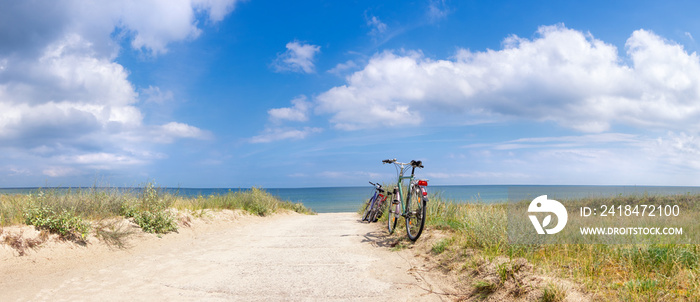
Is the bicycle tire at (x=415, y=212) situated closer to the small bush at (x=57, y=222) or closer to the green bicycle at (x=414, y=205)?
the green bicycle at (x=414, y=205)

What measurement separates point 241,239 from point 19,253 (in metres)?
4.23

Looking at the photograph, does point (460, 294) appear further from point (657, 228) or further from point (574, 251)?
point (657, 228)

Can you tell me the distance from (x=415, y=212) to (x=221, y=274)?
150 inches

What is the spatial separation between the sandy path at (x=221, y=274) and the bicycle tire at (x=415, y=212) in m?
0.70

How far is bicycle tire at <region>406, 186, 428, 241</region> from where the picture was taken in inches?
293

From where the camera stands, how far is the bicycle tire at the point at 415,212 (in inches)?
293

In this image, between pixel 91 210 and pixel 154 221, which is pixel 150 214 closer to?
pixel 154 221

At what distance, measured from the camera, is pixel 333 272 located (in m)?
5.86

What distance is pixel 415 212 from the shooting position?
7.77 metres

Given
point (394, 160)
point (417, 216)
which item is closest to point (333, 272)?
point (417, 216)

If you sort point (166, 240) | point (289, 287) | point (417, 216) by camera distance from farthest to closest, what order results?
1. point (166, 240)
2. point (417, 216)
3. point (289, 287)

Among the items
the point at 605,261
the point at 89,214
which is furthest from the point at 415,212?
the point at 89,214

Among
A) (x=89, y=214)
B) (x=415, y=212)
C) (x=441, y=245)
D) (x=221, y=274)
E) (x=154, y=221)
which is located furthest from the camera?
(x=154, y=221)

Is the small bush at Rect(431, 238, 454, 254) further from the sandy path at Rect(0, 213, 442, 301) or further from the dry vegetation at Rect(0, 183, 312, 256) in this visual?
the dry vegetation at Rect(0, 183, 312, 256)
